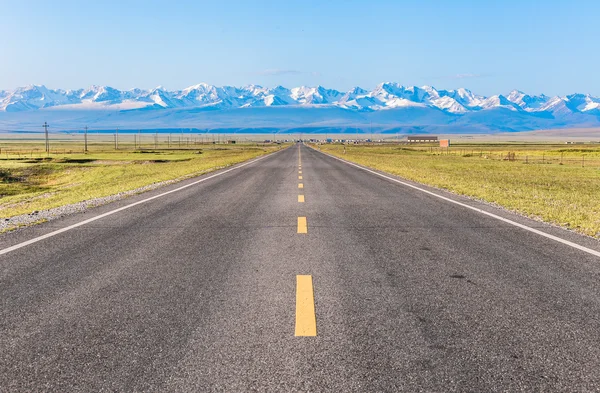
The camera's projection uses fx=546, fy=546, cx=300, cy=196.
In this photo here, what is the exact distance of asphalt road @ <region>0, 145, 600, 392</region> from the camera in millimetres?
4035

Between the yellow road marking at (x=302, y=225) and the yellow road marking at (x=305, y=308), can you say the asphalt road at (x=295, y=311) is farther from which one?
the yellow road marking at (x=302, y=225)

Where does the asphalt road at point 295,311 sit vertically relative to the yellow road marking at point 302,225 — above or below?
below

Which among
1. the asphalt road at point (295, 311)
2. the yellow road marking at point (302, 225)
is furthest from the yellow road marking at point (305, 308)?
the yellow road marking at point (302, 225)

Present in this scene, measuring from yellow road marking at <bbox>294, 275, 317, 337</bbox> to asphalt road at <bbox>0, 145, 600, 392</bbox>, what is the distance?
8 centimetres

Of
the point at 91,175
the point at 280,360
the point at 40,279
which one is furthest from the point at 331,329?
the point at 91,175

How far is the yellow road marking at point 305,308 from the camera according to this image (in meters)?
4.92

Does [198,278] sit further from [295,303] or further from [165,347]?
[165,347]

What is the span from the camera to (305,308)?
5547 millimetres

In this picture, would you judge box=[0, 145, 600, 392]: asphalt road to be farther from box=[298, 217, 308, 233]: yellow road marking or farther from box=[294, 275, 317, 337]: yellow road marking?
box=[298, 217, 308, 233]: yellow road marking

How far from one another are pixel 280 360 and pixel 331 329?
2.60 feet

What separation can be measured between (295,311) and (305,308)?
0.44 ft

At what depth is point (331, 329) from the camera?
4941 mm

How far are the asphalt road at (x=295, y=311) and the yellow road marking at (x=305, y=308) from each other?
0.25 feet

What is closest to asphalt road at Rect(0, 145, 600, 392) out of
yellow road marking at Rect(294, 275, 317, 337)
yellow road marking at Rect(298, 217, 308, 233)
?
yellow road marking at Rect(294, 275, 317, 337)
